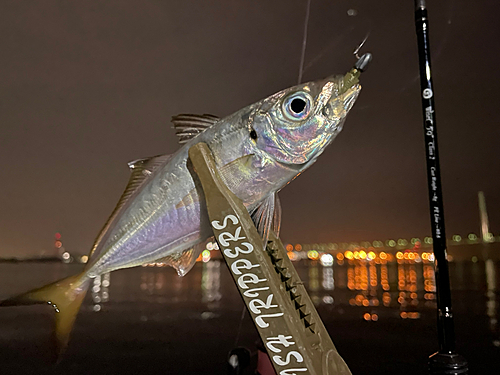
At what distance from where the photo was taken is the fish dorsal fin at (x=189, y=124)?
9.59 ft

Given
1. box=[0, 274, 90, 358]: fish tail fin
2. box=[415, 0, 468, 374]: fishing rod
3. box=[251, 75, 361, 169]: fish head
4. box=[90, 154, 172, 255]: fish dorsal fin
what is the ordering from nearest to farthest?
box=[251, 75, 361, 169]: fish head, box=[0, 274, 90, 358]: fish tail fin, box=[90, 154, 172, 255]: fish dorsal fin, box=[415, 0, 468, 374]: fishing rod

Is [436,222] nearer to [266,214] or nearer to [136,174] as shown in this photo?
[266,214]

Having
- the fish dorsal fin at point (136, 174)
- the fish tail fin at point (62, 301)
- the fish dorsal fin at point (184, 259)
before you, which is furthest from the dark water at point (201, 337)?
the fish dorsal fin at point (184, 259)

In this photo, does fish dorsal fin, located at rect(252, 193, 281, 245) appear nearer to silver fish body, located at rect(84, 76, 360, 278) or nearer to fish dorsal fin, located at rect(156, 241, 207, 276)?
silver fish body, located at rect(84, 76, 360, 278)

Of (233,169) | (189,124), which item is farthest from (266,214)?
(189,124)

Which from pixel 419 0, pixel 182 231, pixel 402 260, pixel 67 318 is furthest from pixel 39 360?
pixel 402 260

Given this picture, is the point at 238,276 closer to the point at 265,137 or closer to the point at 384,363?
the point at 265,137

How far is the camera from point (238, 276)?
2656 mm

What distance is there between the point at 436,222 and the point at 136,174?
3.36m

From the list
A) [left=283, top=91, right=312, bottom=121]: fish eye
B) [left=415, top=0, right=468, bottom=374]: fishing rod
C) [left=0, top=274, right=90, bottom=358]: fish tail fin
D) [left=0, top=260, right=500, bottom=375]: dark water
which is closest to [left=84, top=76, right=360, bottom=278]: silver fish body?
[left=283, top=91, right=312, bottom=121]: fish eye

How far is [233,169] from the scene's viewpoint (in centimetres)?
272

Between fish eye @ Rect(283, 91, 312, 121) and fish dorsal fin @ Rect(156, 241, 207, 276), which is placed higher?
fish eye @ Rect(283, 91, 312, 121)

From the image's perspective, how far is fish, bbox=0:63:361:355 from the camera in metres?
2.48

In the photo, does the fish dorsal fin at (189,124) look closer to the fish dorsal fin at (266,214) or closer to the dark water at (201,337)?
the fish dorsal fin at (266,214)
